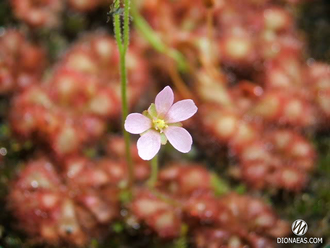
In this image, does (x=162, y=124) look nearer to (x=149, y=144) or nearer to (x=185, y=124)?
(x=149, y=144)

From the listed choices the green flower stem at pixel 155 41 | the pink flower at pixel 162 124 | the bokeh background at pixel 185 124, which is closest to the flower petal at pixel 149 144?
the pink flower at pixel 162 124

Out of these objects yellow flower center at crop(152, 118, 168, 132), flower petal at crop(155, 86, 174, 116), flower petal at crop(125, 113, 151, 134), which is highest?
flower petal at crop(155, 86, 174, 116)

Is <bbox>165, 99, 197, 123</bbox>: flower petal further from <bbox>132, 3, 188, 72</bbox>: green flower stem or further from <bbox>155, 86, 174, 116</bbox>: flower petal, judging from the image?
<bbox>132, 3, 188, 72</bbox>: green flower stem

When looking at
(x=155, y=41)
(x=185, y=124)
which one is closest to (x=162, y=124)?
(x=185, y=124)

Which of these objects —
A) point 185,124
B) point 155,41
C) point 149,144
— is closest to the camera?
point 149,144

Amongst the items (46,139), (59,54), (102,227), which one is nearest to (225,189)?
(102,227)

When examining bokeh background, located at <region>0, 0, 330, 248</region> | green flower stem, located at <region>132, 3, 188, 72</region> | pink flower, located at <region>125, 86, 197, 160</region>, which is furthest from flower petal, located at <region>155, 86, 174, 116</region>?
green flower stem, located at <region>132, 3, 188, 72</region>

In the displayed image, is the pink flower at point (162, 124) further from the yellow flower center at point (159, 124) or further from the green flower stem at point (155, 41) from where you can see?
the green flower stem at point (155, 41)

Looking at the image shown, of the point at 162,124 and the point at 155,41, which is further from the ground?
the point at 155,41
